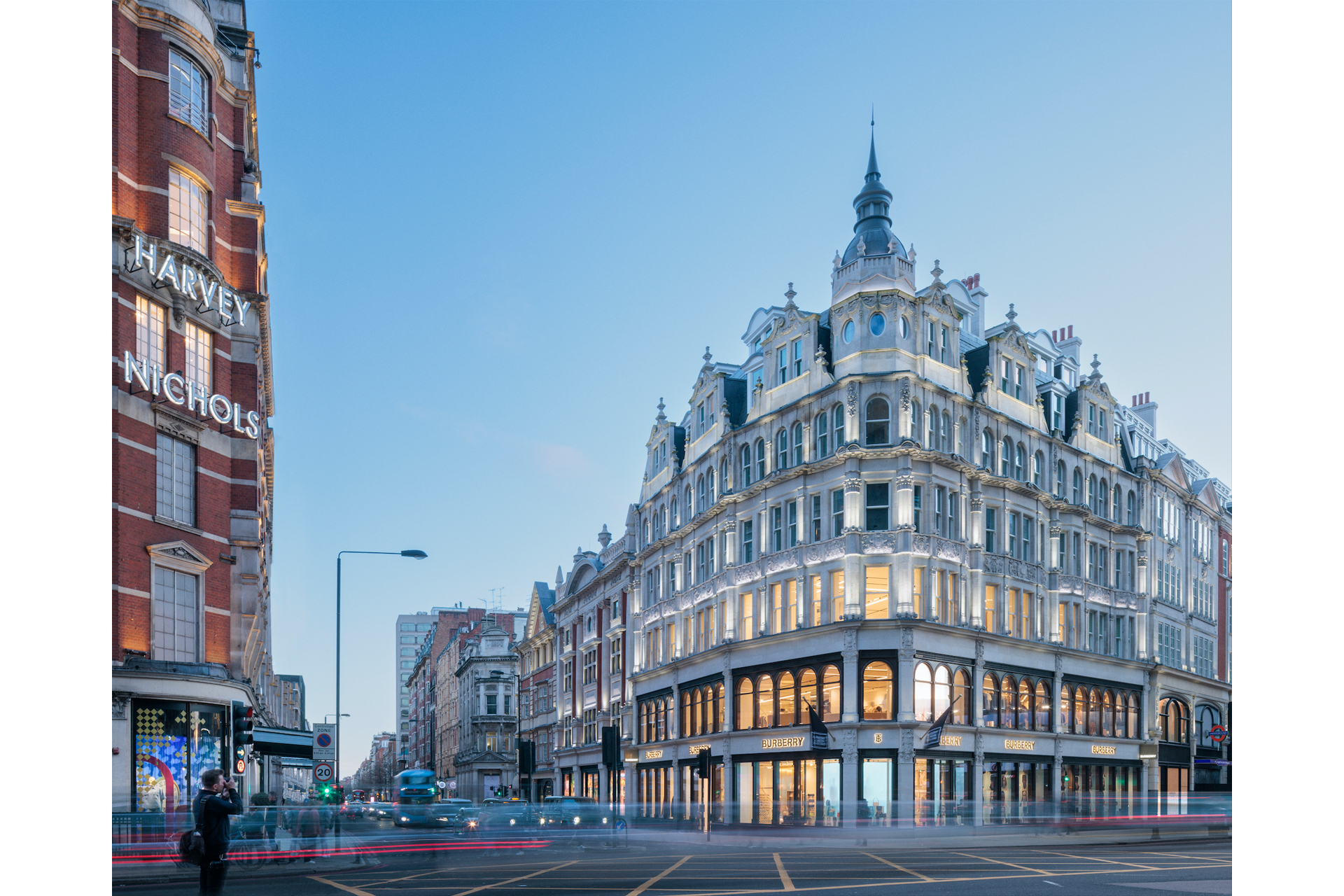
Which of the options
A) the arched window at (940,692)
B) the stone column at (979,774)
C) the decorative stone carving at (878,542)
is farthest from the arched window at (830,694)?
Answer: the stone column at (979,774)

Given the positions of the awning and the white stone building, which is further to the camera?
the white stone building

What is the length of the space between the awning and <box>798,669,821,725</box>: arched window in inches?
757

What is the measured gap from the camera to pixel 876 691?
4288 centimetres

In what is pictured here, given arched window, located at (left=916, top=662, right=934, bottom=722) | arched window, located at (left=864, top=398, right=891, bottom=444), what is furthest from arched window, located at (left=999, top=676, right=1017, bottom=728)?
arched window, located at (left=864, top=398, right=891, bottom=444)

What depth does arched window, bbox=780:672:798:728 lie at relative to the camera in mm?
45719

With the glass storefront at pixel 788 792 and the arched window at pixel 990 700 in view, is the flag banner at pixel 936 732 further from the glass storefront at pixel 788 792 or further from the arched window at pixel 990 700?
the arched window at pixel 990 700

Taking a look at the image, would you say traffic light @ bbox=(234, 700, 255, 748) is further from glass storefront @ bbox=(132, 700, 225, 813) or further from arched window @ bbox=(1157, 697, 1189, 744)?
arched window @ bbox=(1157, 697, 1189, 744)

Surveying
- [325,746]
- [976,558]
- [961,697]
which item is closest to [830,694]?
[961,697]

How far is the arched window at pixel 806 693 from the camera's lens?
1759 inches

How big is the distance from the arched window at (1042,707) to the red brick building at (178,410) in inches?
1295

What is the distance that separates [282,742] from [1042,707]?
32.2m

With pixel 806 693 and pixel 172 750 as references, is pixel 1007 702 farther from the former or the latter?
pixel 172 750

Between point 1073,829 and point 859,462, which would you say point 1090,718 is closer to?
point 1073,829
